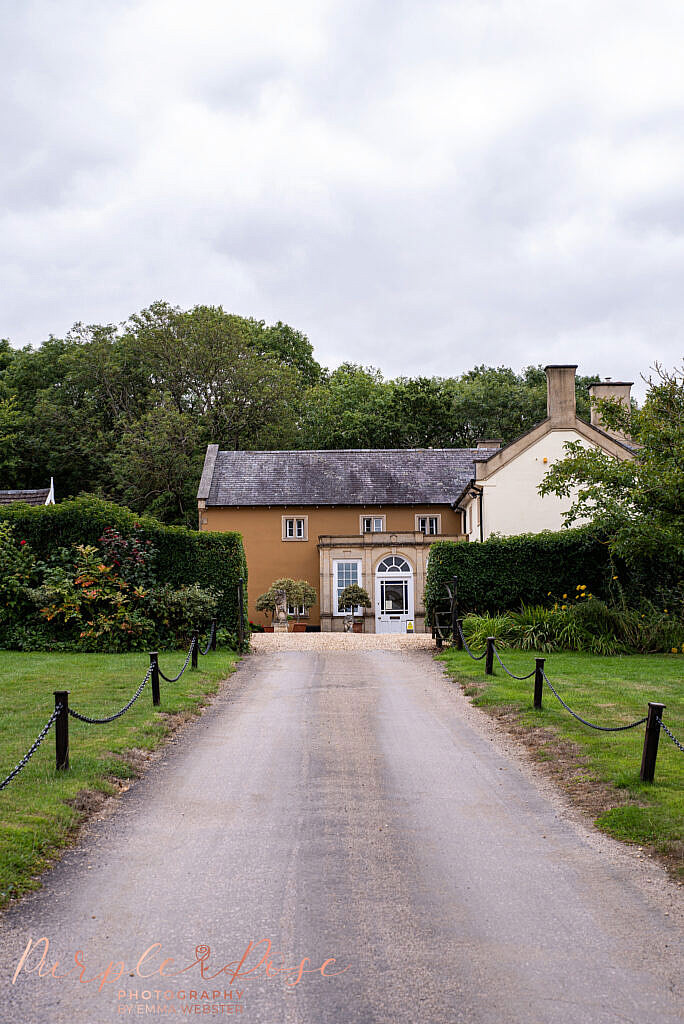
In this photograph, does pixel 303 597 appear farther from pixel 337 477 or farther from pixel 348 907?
pixel 348 907

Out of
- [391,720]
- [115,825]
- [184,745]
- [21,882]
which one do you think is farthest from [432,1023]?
[391,720]

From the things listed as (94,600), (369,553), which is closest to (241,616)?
(94,600)

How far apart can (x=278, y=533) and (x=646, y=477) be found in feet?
82.5

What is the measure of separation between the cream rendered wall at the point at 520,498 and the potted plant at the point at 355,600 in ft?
19.9

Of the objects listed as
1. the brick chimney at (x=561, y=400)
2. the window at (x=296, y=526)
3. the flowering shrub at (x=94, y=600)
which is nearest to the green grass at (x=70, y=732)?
the flowering shrub at (x=94, y=600)

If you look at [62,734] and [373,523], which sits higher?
[373,523]

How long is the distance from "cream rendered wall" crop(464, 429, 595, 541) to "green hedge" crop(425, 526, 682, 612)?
29.6 feet

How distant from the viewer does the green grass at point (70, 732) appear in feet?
21.8

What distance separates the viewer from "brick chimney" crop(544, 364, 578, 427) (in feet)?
105

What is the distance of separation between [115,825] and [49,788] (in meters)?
0.95

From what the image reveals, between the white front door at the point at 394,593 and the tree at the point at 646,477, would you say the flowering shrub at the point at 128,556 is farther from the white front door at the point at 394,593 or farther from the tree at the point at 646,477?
the white front door at the point at 394,593

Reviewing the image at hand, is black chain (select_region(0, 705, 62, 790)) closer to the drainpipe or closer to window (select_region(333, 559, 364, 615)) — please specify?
the drainpipe

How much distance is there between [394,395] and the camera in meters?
54.3

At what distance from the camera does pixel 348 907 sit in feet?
18.1
